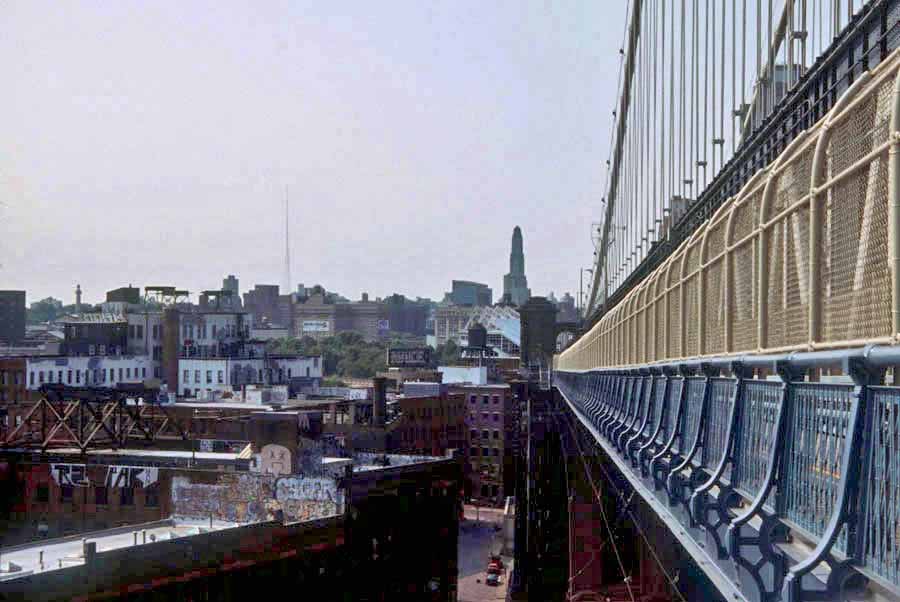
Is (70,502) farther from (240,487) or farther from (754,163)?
(754,163)

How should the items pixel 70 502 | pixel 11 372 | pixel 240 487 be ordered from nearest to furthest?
pixel 240 487 < pixel 70 502 < pixel 11 372

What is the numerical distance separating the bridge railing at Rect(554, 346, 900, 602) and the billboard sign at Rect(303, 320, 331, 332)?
187 meters

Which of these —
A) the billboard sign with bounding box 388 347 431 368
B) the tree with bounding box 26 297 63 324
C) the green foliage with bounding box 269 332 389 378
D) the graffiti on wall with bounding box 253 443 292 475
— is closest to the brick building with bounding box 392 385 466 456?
the graffiti on wall with bounding box 253 443 292 475

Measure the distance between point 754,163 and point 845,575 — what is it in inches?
393

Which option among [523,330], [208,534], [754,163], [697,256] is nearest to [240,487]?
[208,534]

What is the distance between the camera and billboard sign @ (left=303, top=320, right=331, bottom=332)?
632 feet

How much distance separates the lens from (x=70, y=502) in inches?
1334

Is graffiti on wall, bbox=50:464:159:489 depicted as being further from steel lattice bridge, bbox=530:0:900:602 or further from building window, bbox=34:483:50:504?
steel lattice bridge, bbox=530:0:900:602

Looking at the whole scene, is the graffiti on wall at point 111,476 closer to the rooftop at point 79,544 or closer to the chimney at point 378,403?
the rooftop at point 79,544

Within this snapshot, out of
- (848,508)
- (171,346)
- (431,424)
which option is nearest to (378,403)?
(431,424)

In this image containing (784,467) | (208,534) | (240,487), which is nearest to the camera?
(784,467)

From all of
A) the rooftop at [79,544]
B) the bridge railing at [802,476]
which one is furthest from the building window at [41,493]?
the bridge railing at [802,476]

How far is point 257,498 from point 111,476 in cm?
601

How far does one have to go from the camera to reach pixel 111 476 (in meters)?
33.2
